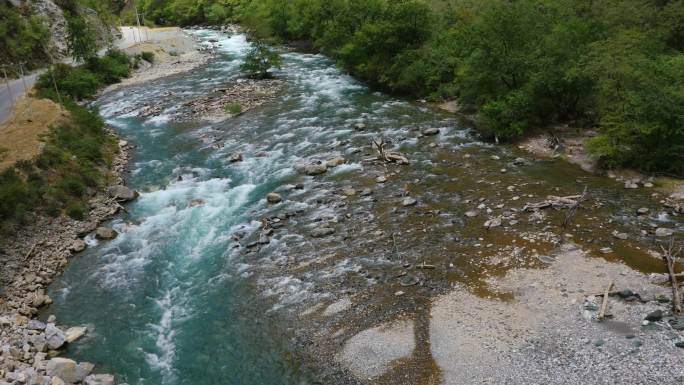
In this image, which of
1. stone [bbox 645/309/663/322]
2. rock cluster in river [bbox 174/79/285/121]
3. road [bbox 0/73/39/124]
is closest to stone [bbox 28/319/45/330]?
stone [bbox 645/309/663/322]

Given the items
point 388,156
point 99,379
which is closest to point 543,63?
point 388,156

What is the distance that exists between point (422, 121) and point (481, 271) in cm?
1560

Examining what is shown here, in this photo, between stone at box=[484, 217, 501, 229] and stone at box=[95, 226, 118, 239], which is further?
stone at box=[95, 226, 118, 239]

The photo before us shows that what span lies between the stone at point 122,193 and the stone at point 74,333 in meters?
8.75

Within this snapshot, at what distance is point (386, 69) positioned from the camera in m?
35.7

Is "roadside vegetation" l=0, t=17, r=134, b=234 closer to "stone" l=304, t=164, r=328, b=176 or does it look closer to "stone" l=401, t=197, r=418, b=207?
"stone" l=304, t=164, r=328, b=176

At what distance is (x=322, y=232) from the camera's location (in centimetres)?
1775

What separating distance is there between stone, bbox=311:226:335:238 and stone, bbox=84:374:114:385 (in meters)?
8.05

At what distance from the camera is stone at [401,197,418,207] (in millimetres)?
19141

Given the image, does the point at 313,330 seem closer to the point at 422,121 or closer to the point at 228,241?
the point at 228,241

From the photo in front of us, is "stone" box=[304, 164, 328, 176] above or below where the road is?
below

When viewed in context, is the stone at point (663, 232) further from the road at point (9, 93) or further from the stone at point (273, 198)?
the road at point (9, 93)

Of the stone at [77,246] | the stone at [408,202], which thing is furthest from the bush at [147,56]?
the stone at [408,202]

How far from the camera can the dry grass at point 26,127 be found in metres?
21.5
